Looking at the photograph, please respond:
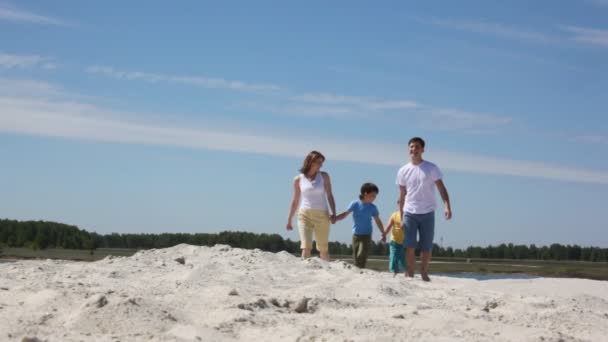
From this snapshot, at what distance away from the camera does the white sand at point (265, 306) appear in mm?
5734

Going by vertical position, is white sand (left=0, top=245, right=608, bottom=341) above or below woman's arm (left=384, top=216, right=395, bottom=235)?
below

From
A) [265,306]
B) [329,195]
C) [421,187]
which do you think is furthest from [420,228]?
[265,306]

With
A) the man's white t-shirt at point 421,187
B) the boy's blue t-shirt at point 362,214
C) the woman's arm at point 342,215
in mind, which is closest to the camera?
the man's white t-shirt at point 421,187

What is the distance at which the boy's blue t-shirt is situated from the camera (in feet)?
38.8

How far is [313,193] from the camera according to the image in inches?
439

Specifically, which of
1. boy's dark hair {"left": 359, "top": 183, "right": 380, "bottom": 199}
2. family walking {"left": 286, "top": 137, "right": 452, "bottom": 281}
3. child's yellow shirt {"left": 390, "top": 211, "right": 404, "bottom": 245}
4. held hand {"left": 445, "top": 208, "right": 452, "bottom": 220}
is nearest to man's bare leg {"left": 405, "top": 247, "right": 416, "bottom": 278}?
family walking {"left": 286, "top": 137, "right": 452, "bottom": 281}

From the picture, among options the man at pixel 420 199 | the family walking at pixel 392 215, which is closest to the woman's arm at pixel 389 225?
the family walking at pixel 392 215

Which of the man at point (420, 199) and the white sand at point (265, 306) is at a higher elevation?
the man at point (420, 199)

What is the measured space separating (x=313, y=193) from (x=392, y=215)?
5.49ft

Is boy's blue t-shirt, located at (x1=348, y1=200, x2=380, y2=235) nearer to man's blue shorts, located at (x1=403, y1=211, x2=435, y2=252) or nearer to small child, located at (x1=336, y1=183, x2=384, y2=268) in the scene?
small child, located at (x1=336, y1=183, x2=384, y2=268)

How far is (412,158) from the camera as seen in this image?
10.0 metres

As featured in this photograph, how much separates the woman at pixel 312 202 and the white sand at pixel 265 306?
123 cm

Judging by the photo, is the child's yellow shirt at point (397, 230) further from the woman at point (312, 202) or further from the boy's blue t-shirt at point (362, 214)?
the woman at point (312, 202)

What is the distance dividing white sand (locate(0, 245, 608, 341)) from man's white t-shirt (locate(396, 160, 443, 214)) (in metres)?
0.98
